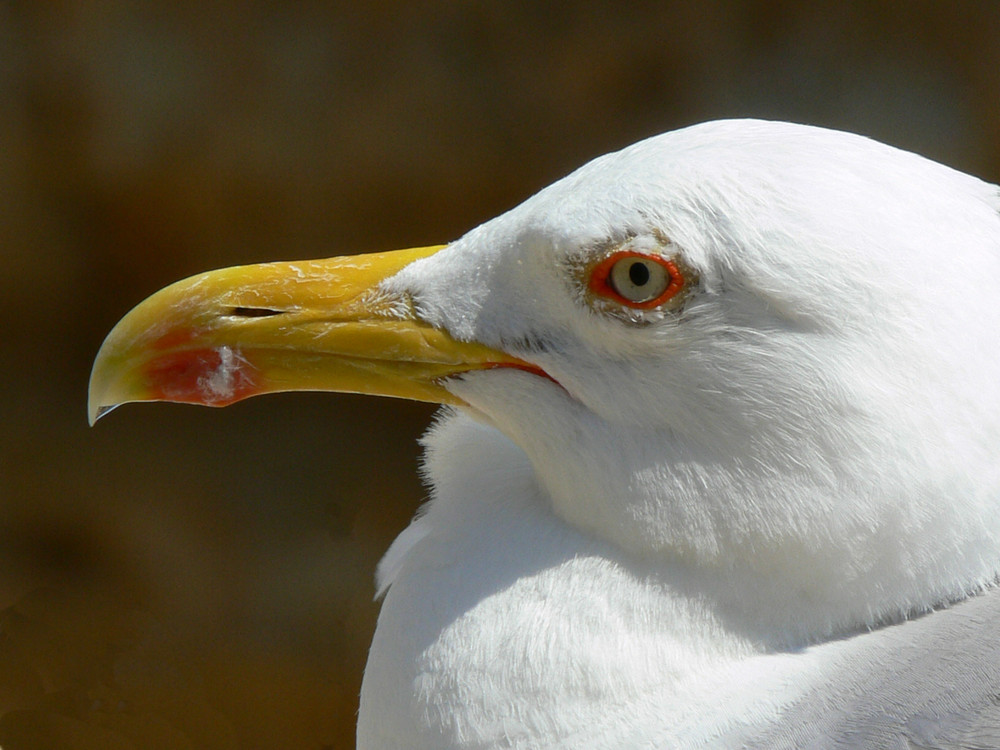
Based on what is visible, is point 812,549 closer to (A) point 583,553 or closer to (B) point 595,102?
(A) point 583,553

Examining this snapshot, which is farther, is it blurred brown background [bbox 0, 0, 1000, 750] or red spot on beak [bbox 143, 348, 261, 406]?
blurred brown background [bbox 0, 0, 1000, 750]

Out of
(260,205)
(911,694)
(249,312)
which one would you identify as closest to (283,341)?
(249,312)

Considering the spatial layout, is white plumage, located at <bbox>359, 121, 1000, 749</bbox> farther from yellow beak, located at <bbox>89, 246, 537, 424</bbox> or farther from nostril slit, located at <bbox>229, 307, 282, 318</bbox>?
nostril slit, located at <bbox>229, 307, 282, 318</bbox>

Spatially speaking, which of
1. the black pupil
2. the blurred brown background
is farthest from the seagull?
the blurred brown background

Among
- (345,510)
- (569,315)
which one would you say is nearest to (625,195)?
(569,315)

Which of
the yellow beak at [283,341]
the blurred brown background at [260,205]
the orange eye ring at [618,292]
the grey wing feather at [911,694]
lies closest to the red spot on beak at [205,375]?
the yellow beak at [283,341]

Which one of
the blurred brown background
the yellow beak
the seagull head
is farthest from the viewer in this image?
the blurred brown background

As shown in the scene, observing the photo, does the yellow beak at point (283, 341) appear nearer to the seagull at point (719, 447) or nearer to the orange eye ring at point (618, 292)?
the seagull at point (719, 447)
